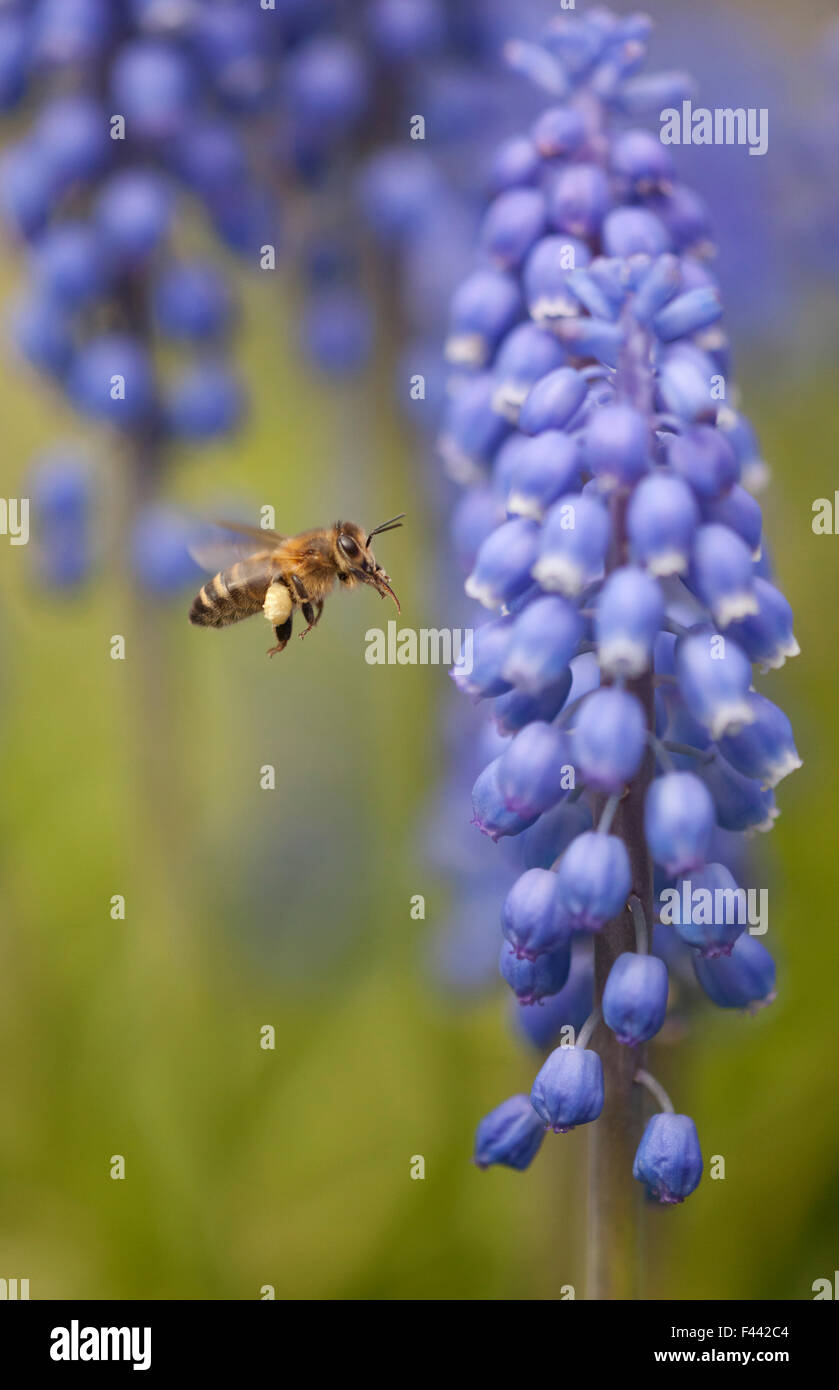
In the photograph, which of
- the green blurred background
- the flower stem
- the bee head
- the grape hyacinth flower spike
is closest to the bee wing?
the bee head

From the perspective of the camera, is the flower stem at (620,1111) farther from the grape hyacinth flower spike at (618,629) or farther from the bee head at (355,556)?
the bee head at (355,556)

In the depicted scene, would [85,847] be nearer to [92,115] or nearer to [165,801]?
[165,801]

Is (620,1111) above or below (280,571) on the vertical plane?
below

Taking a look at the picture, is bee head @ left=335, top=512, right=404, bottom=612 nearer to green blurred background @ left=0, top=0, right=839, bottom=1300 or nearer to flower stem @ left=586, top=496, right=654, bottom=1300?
Answer: green blurred background @ left=0, top=0, right=839, bottom=1300

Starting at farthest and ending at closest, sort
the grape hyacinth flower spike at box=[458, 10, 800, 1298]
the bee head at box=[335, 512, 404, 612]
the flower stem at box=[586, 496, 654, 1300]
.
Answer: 1. the bee head at box=[335, 512, 404, 612]
2. the flower stem at box=[586, 496, 654, 1300]
3. the grape hyacinth flower spike at box=[458, 10, 800, 1298]

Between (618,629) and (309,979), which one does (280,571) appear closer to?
(618,629)

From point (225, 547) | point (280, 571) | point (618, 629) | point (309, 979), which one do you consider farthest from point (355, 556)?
point (309, 979)
